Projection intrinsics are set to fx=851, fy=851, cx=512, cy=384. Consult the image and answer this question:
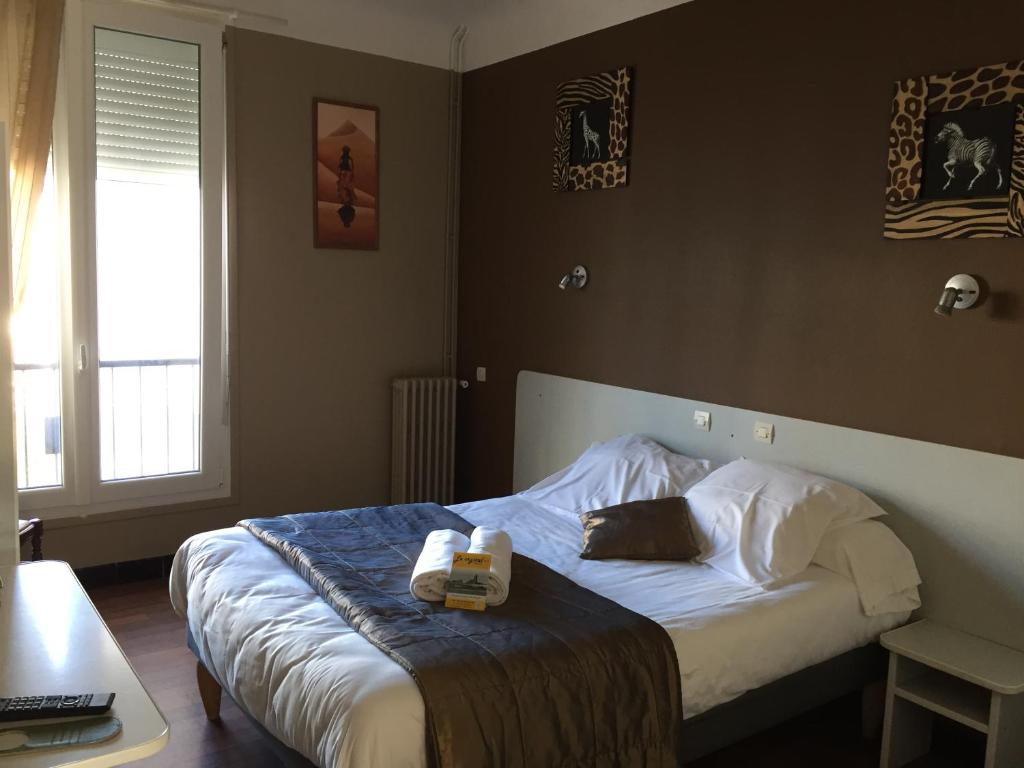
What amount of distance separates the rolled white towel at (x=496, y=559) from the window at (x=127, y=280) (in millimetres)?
2188

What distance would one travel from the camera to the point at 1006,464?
2656 millimetres

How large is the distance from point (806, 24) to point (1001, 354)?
1.42 meters

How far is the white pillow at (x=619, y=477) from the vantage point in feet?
11.2

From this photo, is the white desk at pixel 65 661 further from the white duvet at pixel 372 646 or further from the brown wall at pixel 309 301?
the brown wall at pixel 309 301

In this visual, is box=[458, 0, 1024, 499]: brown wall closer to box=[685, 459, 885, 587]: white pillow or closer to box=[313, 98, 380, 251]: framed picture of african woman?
box=[685, 459, 885, 587]: white pillow

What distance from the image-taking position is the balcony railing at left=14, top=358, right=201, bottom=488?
3885 millimetres

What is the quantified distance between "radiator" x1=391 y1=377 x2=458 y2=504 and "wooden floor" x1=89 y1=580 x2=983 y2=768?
1.74 m

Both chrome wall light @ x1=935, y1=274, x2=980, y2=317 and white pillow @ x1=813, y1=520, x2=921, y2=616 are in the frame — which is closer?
chrome wall light @ x1=935, y1=274, x2=980, y2=317

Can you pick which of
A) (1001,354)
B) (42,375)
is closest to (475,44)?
(42,375)

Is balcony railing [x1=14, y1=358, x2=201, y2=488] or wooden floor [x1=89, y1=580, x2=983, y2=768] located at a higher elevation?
balcony railing [x1=14, y1=358, x2=201, y2=488]

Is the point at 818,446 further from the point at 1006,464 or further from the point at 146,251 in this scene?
the point at 146,251

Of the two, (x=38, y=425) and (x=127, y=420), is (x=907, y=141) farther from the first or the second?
(x=38, y=425)

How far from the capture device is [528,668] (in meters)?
2.17

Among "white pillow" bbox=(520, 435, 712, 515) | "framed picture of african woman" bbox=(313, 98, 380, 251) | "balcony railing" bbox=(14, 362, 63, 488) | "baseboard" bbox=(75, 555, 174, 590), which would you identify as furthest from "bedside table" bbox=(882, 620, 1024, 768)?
"balcony railing" bbox=(14, 362, 63, 488)
